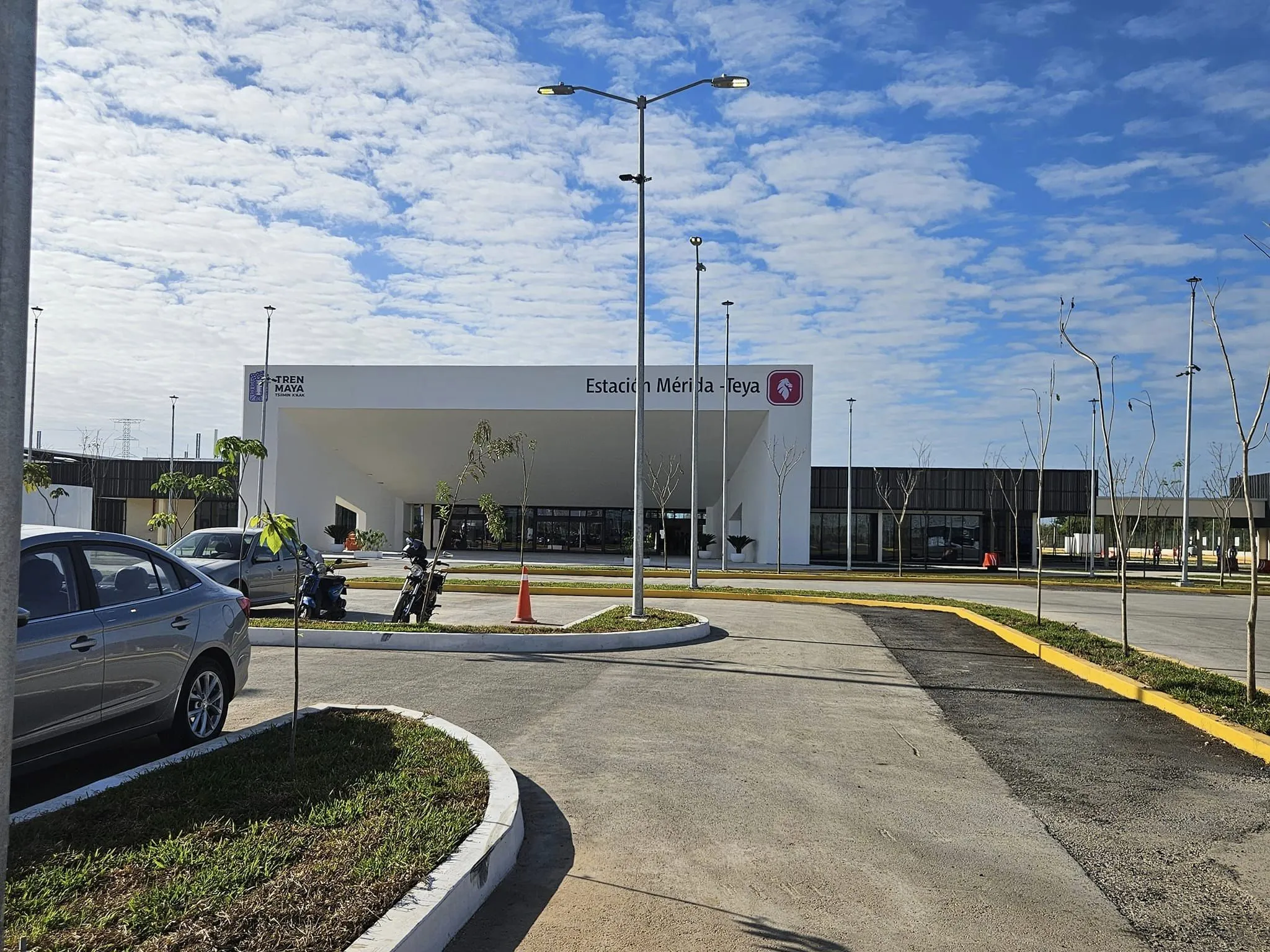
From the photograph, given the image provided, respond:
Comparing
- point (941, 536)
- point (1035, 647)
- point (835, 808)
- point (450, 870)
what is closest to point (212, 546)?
point (1035, 647)

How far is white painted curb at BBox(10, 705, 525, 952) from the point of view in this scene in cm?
379

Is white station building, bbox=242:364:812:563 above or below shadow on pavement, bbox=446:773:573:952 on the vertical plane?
above

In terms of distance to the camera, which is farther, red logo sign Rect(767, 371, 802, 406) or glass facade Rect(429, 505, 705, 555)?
glass facade Rect(429, 505, 705, 555)

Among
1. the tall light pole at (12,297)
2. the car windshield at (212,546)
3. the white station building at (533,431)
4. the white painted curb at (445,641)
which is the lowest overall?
the white painted curb at (445,641)

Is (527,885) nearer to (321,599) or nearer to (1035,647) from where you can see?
(1035,647)

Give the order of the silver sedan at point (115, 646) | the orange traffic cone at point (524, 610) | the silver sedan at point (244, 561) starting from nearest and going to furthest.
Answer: the silver sedan at point (115, 646), the silver sedan at point (244, 561), the orange traffic cone at point (524, 610)

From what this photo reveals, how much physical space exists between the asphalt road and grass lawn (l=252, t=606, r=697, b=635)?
220cm

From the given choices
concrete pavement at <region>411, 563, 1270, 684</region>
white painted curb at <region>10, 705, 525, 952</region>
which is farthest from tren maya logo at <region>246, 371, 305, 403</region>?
white painted curb at <region>10, 705, 525, 952</region>

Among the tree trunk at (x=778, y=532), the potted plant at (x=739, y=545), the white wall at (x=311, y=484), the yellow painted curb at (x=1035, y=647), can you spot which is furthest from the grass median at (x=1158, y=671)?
the white wall at (x=311, y=484)

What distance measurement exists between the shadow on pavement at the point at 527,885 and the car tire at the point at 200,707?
2496 mm

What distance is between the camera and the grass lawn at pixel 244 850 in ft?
12.1

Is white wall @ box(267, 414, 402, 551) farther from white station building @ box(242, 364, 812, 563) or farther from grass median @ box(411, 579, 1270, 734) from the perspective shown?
grass median @ box(411, 579, 1270, 734)

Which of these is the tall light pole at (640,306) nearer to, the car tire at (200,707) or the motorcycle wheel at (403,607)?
the motorcycle wheel at (403,607)

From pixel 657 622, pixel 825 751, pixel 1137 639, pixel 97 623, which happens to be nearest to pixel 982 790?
pixel 825 751
